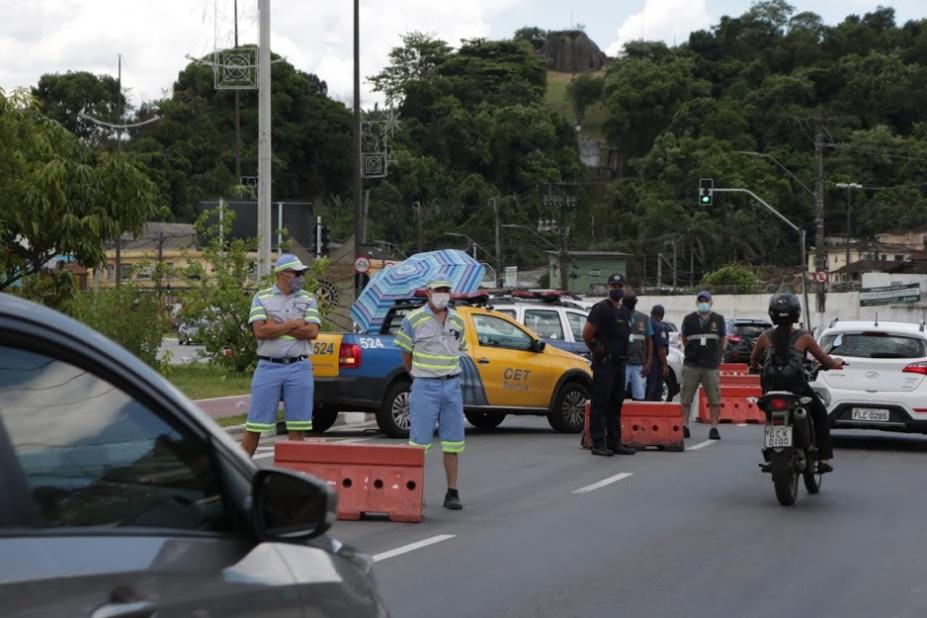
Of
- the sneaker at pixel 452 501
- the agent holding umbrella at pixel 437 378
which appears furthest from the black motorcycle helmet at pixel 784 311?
the sneaker at pixel 452 501

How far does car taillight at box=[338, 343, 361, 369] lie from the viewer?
19203mm

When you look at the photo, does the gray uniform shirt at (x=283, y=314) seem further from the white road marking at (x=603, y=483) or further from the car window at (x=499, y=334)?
the car window at (x=499, y=334)

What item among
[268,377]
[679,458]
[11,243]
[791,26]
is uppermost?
[791,26]

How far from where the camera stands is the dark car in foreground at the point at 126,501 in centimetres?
312

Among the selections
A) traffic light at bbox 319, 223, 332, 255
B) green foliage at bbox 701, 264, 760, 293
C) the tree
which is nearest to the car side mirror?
the tree

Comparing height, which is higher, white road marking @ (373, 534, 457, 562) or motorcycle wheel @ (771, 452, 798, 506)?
motorcycle wheel @ (771, 452, 798, 506)

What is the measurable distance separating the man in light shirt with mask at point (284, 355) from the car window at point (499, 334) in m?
7.43

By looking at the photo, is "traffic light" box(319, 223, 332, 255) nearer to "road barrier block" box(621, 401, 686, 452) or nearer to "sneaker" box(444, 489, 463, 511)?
"road barrier block" box(621, 401, 686, 452)

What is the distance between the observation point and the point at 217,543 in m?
3.54

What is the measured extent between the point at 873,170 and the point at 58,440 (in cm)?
11025

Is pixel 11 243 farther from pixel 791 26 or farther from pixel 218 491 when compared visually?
pixel 791 26

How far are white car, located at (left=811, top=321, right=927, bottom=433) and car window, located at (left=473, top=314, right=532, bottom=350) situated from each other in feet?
13.1

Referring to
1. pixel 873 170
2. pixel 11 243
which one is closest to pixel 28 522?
pixel 11 243

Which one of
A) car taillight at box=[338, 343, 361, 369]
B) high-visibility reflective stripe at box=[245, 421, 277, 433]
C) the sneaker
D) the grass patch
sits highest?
car taillight at box=[338, 343, 361, 369]
